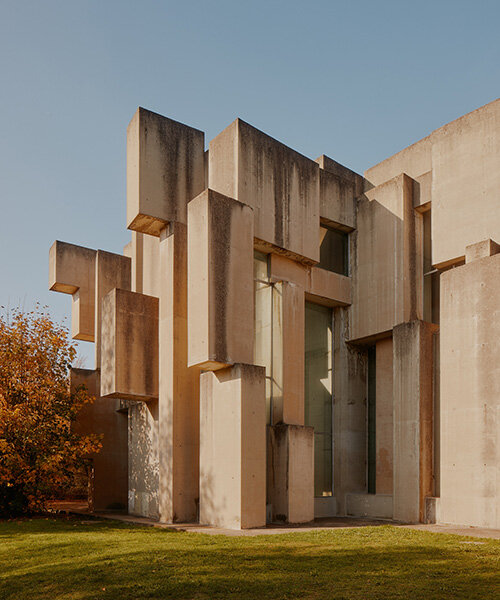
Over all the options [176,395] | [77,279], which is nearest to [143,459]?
[176,395]

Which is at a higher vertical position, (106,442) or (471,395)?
(471,395)

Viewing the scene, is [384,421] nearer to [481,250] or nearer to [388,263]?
[388,263]

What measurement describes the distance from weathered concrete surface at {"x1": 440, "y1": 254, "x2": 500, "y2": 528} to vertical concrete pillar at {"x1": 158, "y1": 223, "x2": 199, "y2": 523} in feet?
20.9

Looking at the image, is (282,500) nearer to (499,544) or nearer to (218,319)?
(218,319)

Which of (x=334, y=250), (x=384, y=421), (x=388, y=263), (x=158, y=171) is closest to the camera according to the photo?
→ (x=158, y=171)

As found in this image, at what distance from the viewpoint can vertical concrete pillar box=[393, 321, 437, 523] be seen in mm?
16969

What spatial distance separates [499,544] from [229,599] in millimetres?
5575

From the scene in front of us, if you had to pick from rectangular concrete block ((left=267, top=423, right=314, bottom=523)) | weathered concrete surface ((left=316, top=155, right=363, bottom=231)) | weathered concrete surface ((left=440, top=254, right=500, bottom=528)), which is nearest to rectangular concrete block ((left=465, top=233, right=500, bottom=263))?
weathered concrete surface ((left=440, top=254, right=500, bottom=528))

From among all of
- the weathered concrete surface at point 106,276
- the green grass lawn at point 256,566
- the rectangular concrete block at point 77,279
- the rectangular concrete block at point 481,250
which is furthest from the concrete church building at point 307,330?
the rectangular concrete block at point 77,279

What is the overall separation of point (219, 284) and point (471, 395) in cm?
627

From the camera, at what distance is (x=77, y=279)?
27.3 metres

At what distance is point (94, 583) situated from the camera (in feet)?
30.0

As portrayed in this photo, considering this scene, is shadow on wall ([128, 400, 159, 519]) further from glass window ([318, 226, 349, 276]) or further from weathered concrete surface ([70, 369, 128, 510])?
glass window ([318, 226, 349, 276])

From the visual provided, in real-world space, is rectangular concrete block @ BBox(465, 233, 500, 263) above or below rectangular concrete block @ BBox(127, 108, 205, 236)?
below
